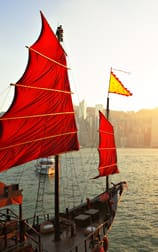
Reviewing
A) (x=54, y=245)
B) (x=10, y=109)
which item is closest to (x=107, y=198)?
(x=54, y=245)

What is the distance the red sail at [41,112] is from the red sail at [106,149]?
10392mm

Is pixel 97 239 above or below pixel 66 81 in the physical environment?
below

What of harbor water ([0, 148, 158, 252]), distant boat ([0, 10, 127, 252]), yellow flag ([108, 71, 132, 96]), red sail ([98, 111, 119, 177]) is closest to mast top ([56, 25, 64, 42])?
distant boat ([0, 10, 127, 252])

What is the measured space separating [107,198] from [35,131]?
12.5 meters

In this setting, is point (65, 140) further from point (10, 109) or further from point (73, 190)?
point (73, 190)

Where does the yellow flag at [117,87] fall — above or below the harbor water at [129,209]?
above

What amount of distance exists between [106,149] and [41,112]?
45.7 ft

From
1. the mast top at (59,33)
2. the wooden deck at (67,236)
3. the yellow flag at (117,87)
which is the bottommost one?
the wooden deck at (67,236)

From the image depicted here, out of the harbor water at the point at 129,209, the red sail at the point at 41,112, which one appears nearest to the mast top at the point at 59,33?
the red sail at the point at 41,112

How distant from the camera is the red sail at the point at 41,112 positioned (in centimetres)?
1289

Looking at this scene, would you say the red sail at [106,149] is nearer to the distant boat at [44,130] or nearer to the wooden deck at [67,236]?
the wooden deck at [67,236]

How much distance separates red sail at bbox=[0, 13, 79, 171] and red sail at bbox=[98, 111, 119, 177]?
10392mm

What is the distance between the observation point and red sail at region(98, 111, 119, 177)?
84.9 ft

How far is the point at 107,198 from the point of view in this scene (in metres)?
23.8
